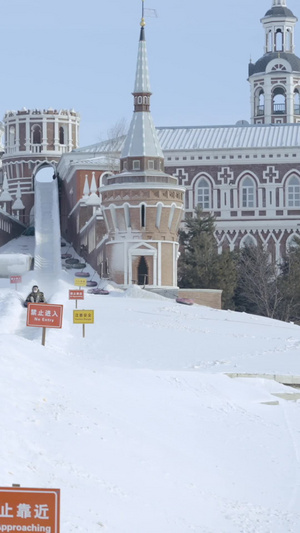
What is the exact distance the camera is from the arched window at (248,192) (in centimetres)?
8444

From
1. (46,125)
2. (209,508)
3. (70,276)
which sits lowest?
(209,508)

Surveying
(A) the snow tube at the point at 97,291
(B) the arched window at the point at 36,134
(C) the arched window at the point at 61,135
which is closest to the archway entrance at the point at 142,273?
(A) the snow tube at the point at 97,291

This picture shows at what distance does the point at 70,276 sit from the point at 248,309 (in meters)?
11.1

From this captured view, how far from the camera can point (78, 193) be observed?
81.4 m

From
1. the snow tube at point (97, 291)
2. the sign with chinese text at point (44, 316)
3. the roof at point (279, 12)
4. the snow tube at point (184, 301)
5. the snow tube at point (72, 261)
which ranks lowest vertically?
the sign with chinese text at point (44, 316)

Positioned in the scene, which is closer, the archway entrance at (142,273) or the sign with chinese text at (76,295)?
the sign with chinese text at (76,295)

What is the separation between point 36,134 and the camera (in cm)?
10325

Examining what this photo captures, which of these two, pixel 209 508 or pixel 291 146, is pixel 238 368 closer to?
pixel 209 508

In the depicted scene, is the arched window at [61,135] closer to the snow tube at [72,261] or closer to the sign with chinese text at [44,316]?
the snow tube at [72,261]

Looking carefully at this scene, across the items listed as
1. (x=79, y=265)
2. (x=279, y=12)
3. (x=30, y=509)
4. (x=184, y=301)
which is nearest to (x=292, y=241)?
(x=79, y=265)

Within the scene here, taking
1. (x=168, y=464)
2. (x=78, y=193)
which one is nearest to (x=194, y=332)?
(x=168, y=464)

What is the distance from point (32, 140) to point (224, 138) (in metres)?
19.9

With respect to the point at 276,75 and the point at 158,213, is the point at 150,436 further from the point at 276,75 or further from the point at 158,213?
the point at 276,75

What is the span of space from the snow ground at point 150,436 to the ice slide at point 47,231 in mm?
30322
